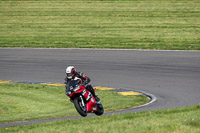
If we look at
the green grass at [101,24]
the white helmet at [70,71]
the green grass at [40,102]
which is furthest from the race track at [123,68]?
the white helmet at [70,71]

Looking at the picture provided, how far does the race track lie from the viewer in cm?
1798

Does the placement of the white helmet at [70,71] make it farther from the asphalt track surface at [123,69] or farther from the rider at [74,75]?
the asphalt track surface at [123,69]

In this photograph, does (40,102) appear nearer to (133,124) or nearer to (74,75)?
(74,75)

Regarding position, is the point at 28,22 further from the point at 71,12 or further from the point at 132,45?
the point at 132,45

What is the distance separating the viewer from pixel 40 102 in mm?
16391

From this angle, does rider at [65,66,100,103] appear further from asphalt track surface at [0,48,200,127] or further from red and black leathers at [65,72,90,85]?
asphalt track surface at [0,48,200,127]

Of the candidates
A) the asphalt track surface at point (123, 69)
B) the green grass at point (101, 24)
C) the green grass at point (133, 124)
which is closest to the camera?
the green grass at point (133, 124)

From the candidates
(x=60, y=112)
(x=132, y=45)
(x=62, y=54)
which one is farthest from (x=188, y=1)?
(x=60, y=112)

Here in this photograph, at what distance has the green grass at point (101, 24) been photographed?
106 ft

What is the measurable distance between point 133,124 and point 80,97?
2.62m

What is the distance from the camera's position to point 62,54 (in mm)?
28828

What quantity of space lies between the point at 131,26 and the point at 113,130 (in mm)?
26859

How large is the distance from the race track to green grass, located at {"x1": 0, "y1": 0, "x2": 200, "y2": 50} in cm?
269

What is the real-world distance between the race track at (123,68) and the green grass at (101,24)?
8.82 feet
